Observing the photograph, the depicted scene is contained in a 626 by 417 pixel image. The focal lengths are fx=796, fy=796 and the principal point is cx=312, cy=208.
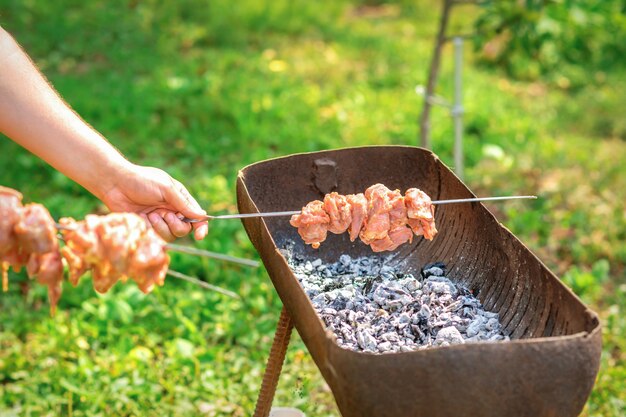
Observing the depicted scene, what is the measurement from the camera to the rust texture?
211cm

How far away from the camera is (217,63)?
8461 mm

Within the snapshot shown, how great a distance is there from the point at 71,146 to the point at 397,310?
4.50 feet

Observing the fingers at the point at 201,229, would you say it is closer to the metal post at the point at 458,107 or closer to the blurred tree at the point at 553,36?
the blurred tree at the point at 553,36

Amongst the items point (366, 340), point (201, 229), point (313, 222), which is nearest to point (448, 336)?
point (366, 340)

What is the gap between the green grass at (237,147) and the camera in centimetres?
416

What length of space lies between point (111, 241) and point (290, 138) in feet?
14.5

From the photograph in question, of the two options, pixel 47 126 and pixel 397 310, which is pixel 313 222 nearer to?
pixel 397 310

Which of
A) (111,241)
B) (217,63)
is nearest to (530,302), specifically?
(111,241)

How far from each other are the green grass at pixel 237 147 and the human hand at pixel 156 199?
1224 millimetres

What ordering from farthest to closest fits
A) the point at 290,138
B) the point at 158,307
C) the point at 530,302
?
the point at 290,138 → the point at 158,307 → the point at 530,302

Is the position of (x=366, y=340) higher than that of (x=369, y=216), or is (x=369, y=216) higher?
(x=369, y=216)

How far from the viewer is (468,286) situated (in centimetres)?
311

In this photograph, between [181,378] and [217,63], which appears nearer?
[181,378]

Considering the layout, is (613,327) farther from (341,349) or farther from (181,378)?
(341,349)
